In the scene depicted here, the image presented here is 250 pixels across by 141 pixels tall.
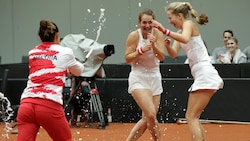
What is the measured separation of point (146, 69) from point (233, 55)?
4.80m

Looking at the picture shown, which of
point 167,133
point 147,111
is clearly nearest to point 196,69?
point 147,111

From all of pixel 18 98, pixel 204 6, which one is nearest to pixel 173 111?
pixel 18 98

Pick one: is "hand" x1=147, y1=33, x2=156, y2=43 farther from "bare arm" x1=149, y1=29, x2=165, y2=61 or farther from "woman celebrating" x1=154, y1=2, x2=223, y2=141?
"woman celebrating" x1=154, y1=2, x2=223, y2=141

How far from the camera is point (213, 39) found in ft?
50.3

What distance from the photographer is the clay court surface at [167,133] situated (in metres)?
9.95

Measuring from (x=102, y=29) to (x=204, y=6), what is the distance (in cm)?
269

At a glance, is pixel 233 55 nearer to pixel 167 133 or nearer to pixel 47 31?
pixel 167 133

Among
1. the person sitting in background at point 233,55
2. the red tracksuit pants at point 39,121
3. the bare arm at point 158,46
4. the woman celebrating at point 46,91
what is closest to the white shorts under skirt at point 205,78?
the bare arm at point 158,46

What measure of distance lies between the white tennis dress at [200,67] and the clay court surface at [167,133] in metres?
2.38

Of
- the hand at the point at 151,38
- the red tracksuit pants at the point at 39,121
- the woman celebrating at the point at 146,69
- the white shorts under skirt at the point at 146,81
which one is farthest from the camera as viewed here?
the white shorts under skirt at the point at 146,81

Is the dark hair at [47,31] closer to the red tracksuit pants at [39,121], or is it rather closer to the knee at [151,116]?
the red tracksuit pants at [39,121]

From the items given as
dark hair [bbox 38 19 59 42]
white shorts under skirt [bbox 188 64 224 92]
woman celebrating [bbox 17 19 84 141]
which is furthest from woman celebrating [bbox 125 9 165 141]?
dark hair [bbox 38 19 59 42]

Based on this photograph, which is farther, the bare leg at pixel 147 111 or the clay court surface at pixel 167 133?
the clay court surface at pixel 167 133

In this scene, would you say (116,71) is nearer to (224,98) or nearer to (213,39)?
(224,98)
